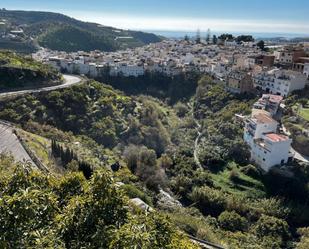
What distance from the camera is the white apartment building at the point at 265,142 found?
28.0 m

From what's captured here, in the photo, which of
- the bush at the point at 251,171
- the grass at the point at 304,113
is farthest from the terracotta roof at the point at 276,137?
the grass at the point at 304,113

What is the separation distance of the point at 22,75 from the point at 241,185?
2420 centimetres

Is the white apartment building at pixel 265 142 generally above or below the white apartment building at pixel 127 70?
below

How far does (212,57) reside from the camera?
2413 inches

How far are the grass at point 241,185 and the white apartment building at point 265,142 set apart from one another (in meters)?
2.14

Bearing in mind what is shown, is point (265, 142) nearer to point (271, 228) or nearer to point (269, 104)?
point (269, 104)

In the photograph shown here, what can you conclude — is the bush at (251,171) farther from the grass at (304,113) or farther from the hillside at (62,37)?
the hillside at (62,37)

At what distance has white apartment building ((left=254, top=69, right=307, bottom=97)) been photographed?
38906 millimetres

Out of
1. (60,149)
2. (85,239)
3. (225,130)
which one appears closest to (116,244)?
(85,239)

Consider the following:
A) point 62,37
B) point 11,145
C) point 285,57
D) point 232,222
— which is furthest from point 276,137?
point 62,37

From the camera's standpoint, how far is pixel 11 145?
21.2m

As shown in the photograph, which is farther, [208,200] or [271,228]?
[208,200]

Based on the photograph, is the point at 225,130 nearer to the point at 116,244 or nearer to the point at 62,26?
the point at 116,244

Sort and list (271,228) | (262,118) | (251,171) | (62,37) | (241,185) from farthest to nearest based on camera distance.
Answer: (62,37) → (262,118) → (251,171) → (241,185) → (271,228)
